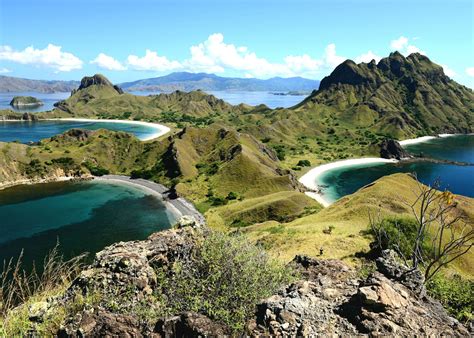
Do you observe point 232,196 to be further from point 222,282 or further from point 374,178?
point 222,282

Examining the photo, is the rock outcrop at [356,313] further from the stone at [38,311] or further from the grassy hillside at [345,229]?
the grassy hillside at [345,229]

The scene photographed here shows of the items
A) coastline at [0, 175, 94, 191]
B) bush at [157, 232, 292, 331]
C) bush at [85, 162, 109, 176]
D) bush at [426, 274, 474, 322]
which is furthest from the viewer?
bush at [85, 162, 109, 176]

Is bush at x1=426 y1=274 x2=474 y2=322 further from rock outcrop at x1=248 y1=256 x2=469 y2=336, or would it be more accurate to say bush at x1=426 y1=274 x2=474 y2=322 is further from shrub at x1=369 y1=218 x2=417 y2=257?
shrub at x1=369 y1=218 x2=417 y2=257

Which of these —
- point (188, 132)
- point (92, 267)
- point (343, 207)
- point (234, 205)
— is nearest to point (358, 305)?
point (92, 267)

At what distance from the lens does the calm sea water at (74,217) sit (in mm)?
86125

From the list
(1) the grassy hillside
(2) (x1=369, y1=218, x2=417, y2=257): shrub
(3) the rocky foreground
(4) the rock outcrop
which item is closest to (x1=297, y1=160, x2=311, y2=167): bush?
(1) the grassy hillside

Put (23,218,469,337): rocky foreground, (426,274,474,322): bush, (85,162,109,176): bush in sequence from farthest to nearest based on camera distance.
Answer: (85,162,109,176): bush → (426,274,474,322): bush → (23,218,469,337): rocky foreground

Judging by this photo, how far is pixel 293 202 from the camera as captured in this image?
98250 mm

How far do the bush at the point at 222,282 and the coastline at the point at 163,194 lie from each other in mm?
75551

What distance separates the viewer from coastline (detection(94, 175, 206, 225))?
105688 mm

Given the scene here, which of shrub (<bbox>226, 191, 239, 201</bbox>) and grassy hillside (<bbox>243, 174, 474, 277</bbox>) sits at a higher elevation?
grassy hillside (<bbox>243, 174, 474, 277</bbox>)

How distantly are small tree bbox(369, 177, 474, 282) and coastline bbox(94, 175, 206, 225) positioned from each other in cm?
5873

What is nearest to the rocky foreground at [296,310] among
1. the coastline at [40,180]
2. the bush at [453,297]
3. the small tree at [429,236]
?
the small tree at [429,236]

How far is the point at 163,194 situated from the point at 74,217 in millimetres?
31067
